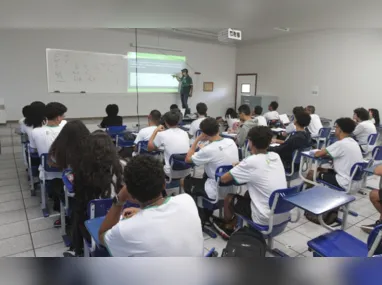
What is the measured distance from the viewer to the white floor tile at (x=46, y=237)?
259 cm

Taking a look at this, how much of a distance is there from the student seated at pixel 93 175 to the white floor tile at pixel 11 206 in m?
1.78

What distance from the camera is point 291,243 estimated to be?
8.83 ft

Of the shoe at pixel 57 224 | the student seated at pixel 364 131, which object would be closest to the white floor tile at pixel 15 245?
the shoe at pixel 57 224

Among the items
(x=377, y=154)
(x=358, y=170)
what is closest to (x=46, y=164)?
(x=358, y=170)

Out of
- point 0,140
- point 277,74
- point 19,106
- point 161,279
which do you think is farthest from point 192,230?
point 277,74

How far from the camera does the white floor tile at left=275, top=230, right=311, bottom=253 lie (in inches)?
103

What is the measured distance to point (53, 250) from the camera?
2.49 metres

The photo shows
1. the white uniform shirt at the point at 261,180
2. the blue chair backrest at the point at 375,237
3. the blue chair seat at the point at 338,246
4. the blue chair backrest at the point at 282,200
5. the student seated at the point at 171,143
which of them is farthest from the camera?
the student seated at the point at 171,143

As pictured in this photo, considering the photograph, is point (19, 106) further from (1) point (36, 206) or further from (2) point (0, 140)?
(1) point (36, 206)

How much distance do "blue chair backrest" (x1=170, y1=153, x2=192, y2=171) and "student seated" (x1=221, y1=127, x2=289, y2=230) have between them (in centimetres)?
81

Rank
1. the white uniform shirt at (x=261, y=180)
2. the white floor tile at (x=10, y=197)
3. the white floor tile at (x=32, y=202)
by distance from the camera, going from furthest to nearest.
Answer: the white floor tile at (x=10, y=197) → the white floor tile at (x=32, y=202) → the white uniform shirt at (x=261, y=180)

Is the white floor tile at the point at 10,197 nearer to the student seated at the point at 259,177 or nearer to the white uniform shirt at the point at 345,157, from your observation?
the student seated at the point at 259,177

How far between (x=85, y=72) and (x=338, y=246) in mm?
7783

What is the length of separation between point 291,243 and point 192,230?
5.93 ft
